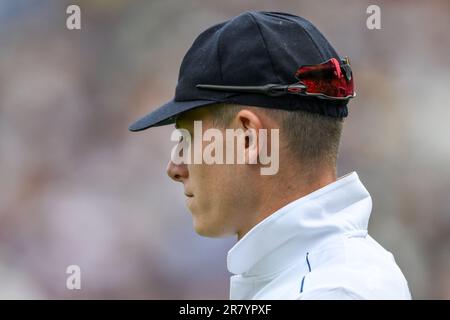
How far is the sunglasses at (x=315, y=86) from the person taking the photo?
3.24 ft

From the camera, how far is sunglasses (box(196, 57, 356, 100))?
986 mm

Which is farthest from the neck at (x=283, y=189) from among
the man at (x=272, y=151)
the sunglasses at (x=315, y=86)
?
the sunglasses at (x=315, y=86)

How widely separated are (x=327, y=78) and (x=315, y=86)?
0.03 metres

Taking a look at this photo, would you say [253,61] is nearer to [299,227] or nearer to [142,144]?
[299,227]

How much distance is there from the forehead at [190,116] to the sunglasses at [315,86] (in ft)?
0.12

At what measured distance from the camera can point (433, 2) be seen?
3.86m

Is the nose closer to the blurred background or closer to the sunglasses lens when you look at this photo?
the sunglasses lens

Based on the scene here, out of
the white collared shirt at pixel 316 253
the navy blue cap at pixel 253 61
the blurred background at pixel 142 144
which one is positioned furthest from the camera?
the blurred background at pixel 142 144

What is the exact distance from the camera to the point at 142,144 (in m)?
3.53

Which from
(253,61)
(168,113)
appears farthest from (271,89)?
(168,113)

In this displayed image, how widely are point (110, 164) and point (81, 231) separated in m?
0.35

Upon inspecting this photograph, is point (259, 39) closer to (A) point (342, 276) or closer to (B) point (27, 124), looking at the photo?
(A) point (342, 276)

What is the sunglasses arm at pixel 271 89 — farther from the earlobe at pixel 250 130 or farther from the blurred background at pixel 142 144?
the blurred background at pixel 142 144
